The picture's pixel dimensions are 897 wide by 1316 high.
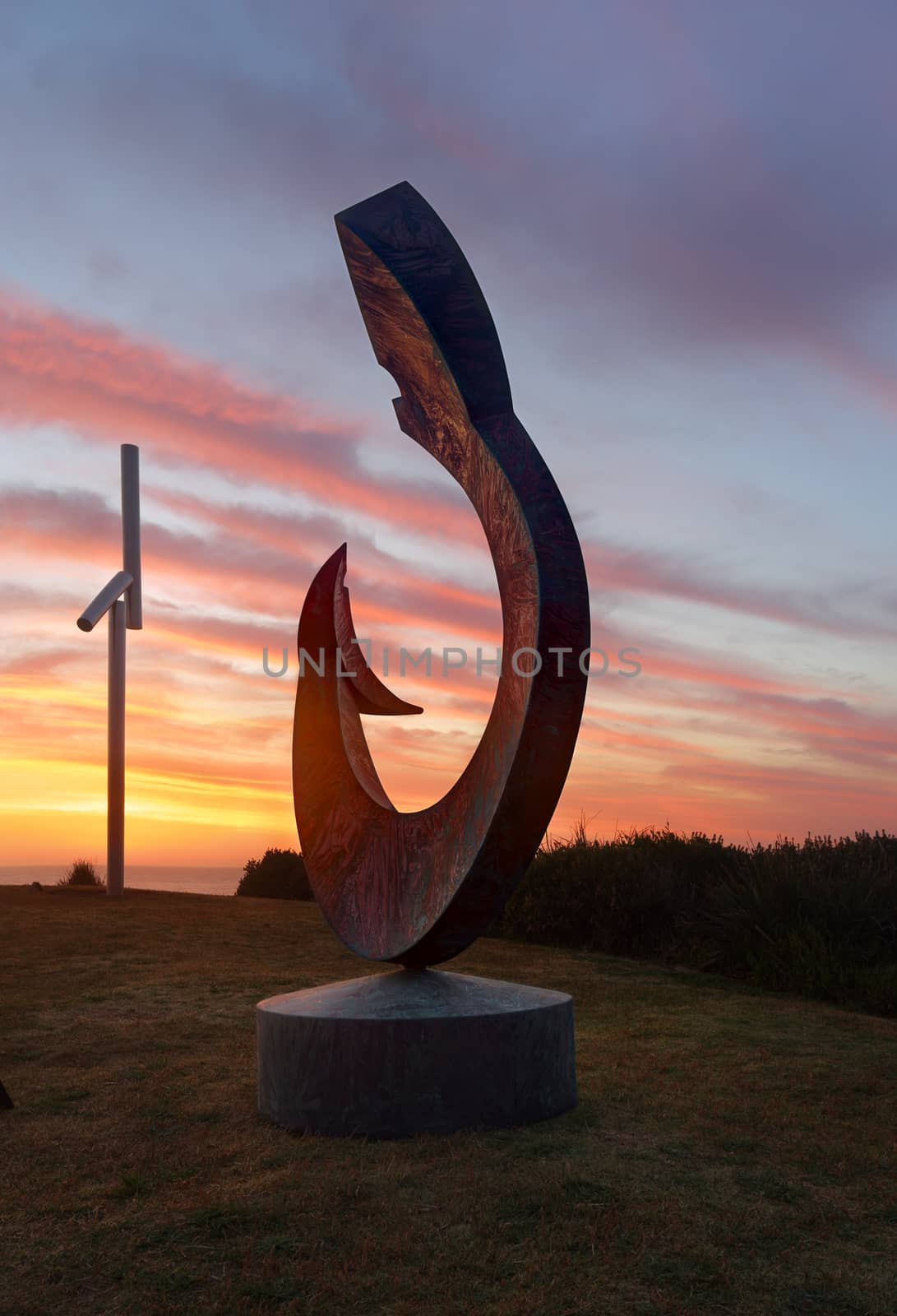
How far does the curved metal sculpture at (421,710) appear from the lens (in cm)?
485

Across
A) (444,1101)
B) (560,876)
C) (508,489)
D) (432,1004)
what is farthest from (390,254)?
(560,876)

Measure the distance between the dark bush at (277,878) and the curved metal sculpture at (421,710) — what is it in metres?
9.43

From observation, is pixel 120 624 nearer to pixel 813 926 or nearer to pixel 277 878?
pixel 277 878

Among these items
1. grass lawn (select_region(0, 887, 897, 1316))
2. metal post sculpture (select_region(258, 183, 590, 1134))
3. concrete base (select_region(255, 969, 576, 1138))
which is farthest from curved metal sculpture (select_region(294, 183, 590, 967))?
grass lawn (select_region(0, 887, 897, 1316))

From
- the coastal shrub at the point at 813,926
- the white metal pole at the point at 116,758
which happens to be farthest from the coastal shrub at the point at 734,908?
the white metal pole at the point at 116,758

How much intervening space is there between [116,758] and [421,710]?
31.9ft

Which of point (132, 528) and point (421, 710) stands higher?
point (132, 528)

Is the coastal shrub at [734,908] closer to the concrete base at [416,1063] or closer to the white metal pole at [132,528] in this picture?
the concrete base at [416,1063]

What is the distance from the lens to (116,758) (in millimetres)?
15000

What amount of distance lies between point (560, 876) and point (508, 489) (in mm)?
7380

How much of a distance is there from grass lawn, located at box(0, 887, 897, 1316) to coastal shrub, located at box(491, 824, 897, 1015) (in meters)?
1.45

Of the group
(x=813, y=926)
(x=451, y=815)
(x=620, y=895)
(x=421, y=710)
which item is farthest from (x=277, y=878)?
(x=451, y=815)

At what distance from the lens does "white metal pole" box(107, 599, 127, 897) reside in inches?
581

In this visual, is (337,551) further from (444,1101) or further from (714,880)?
(714,880)
